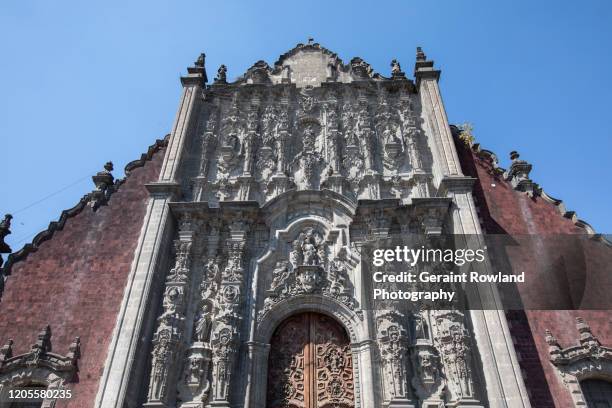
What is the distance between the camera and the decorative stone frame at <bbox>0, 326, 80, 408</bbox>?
37.0 feet

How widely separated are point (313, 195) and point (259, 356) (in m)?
5.01

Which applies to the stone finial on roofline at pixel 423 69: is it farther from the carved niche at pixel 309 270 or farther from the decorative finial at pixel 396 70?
the carved niche at pixel 309 270

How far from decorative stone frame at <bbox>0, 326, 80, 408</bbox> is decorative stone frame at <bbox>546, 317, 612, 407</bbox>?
11.9 meters

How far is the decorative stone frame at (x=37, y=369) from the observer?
444 inches

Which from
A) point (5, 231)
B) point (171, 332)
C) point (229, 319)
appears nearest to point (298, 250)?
point (229, 319)

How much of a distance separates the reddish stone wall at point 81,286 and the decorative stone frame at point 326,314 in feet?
12.8

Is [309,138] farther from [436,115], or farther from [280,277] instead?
[280,277]

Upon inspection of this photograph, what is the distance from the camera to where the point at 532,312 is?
1212 cm

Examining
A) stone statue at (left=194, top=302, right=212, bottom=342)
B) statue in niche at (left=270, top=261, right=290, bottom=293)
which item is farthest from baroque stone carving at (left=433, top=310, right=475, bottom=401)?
stone statue at (left=194, top=302, right=212, bottom=342)

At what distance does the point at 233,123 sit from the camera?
16312mm

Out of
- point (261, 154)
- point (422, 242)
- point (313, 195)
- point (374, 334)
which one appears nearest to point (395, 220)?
point (422, 242)

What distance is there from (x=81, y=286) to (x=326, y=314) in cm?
685

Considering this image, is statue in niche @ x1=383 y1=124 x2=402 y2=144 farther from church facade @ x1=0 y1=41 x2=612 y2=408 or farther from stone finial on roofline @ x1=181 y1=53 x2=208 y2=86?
stone finial on roofline @ x1=181 y1=53 x2=208 y2=86

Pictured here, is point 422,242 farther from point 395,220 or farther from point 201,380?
point 201,380
